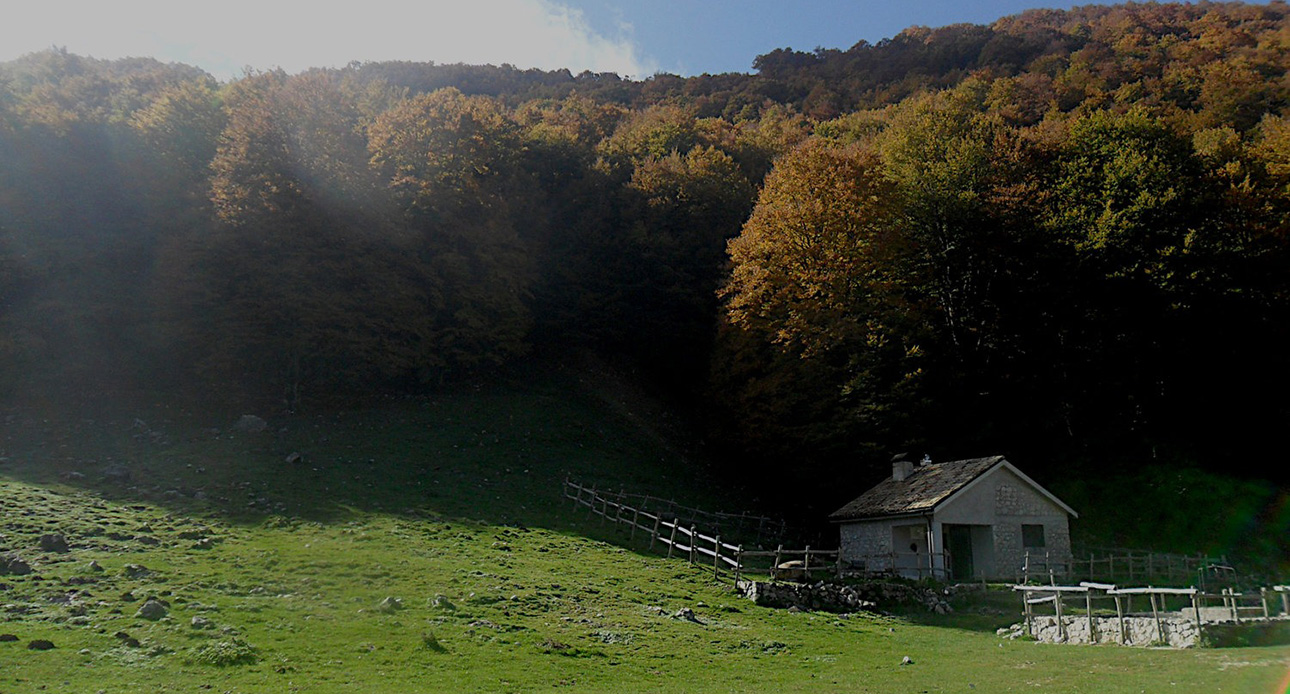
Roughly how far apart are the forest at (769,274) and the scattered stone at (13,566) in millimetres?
23698

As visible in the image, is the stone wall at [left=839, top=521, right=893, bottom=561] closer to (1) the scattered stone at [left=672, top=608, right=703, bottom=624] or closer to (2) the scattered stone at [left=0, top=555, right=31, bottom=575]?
(1) the scattered stone at [left=672, top=608, right=703, bottom=624]

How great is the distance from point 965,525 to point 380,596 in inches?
843

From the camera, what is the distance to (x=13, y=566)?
53.2ft

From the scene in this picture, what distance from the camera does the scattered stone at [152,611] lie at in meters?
14.3

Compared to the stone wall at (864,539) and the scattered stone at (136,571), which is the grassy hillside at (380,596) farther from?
the stone wall at (864,539)

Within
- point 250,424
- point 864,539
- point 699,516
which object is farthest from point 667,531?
point 250,424

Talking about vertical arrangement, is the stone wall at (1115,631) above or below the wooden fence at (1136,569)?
below

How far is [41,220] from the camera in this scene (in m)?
39.3

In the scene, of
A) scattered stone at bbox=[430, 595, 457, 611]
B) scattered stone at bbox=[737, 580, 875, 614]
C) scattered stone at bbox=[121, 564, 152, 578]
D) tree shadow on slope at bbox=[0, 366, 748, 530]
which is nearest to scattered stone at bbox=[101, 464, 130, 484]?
tree shadow on slope at bbox=[0, 366, 748, 530]

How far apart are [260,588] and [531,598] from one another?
600 cm

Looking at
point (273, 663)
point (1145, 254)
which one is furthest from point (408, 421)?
point (1145, 254)

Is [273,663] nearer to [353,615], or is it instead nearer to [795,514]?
[353,615]

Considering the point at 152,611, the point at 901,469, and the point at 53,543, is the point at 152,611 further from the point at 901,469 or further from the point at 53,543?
the point at 901,469

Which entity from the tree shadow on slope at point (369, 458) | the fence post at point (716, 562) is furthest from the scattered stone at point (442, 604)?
the tree shadow on slope at point (369, 458)
